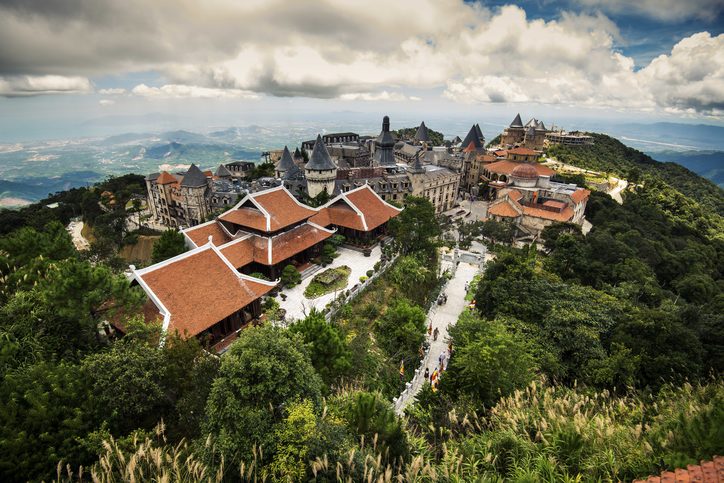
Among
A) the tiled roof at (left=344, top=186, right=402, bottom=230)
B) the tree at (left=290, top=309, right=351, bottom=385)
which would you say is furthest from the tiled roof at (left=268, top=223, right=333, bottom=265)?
the tree at (left=290, top=309, right=351, bottom=385)

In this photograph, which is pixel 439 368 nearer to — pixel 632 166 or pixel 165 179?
pixel 165 179

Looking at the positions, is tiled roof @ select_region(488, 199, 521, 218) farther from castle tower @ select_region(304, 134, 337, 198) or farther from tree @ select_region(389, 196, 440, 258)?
castle tower @ select_region(304, 134, 337, 198)

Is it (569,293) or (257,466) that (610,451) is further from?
(569,293)

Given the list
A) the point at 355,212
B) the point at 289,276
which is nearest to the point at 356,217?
the point at 355,212

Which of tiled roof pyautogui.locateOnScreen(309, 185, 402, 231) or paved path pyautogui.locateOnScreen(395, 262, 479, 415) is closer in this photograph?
paved path pyautogui.locateOnScreen(395, 262, 479, 415)

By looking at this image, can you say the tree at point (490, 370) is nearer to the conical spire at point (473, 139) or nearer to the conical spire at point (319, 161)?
the conical spire at point (319, 161)
